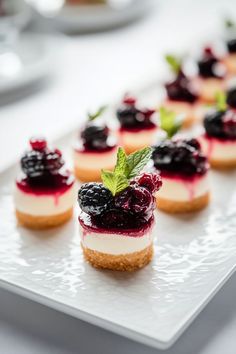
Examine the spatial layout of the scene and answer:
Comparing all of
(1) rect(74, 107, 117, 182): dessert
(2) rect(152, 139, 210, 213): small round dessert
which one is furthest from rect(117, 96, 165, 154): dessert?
(2) rect(152, 139, 210, 213): small round dessert

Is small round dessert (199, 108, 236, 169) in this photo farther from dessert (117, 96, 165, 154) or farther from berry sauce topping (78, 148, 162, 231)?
berry sauce topping (78, 148, 162, 231)

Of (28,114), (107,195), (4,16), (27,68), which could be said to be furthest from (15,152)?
(4,16)

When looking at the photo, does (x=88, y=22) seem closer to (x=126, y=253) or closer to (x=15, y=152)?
(x=15, y=152)

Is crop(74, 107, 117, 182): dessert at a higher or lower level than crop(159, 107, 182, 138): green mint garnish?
lower

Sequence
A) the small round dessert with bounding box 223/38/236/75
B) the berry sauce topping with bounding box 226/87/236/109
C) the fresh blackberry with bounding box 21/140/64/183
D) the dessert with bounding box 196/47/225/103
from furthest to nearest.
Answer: the small round dessert with bounding box 223/38/236/75 < the dessert with bounding box 196/47/225/103 < the berry sauce topping with bounding box 226/87/236/109 < the fresh blackberry with bounding box 21/140/64/183

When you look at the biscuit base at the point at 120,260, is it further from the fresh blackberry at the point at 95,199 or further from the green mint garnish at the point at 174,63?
the green mint garnish at the point at 174,63

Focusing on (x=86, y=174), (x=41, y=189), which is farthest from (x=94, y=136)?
(x=41, y=189)
